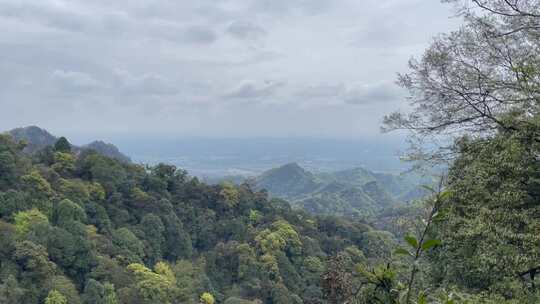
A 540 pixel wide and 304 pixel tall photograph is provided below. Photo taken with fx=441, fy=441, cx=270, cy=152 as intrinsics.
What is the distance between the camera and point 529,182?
17.8 ft

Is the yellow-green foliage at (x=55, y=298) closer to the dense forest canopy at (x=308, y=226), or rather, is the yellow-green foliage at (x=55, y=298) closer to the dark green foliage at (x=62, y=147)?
the dense forest canopy at (x=308, y=226)

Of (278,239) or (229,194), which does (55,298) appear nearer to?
(278,239)

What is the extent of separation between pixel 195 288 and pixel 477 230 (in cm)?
1988

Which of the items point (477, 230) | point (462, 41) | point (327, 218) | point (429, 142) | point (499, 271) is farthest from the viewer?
point (327, 218)

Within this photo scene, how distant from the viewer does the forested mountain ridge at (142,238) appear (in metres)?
18.7

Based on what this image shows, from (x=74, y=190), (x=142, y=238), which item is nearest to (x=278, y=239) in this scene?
(x=142, y=238)

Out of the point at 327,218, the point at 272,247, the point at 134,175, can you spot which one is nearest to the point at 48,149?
A: the point at 134,175

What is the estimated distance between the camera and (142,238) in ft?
86.8

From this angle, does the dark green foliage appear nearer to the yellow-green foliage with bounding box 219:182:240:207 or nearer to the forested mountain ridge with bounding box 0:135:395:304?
the forested mountain ridge with bounding box 0:135:395:304

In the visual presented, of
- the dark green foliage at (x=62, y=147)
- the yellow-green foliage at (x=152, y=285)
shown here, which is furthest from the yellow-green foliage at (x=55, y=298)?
the dark green foliage at (x=62, y=147)

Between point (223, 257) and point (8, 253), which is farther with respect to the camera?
point (223, 257)

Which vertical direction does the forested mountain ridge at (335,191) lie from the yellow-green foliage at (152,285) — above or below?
below

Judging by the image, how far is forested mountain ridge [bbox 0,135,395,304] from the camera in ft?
61.5

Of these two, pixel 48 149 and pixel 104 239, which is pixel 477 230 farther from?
pixel 48 149
